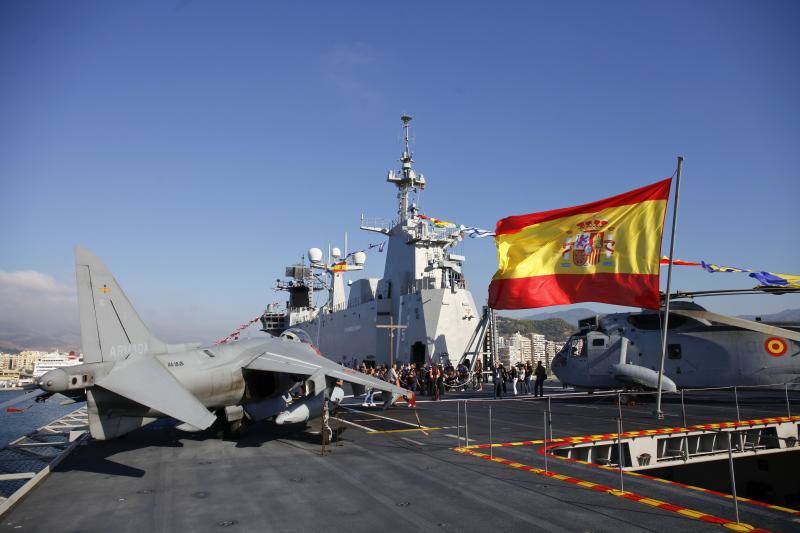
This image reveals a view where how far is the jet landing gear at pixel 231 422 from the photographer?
13.0 m

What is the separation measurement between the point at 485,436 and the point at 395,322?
1058 inches

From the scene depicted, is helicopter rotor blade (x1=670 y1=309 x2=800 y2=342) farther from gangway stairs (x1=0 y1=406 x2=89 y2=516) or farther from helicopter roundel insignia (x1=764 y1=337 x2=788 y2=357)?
gangway stairs (x1=0 y1=406 x2=89 y2=516)

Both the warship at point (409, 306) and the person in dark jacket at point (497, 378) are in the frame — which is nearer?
the person in dark jacket at point (497, 378)

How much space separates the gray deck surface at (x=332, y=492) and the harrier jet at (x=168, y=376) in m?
1.04

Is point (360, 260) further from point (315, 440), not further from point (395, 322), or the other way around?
point (315, 440)

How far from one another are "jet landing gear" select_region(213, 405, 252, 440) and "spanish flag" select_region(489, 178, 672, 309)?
7886mm

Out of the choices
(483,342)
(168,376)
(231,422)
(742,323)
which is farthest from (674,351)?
(168,376)

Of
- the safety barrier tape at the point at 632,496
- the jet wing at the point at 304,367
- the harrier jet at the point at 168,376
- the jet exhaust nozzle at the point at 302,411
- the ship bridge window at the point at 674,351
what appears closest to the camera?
the safety barrier tape at the point at 632,496

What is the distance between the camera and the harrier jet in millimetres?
9219

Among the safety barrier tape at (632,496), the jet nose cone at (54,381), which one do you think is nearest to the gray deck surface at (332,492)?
the safety barrier tape at (632,496)

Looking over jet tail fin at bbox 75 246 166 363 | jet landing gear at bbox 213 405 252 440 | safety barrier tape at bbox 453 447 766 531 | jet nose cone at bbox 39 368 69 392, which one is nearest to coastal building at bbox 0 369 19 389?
jet landing gear at bbox 213 405 252 440

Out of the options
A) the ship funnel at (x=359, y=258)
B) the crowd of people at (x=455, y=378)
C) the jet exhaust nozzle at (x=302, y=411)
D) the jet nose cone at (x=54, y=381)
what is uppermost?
the ship funnel at (x=359, y=258)

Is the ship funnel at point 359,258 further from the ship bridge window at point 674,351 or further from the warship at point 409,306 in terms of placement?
the ship bridge window at point 674,351

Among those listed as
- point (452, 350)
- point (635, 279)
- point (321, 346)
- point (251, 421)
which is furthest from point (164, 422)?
point (321, 346)
